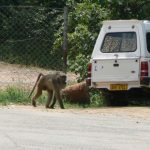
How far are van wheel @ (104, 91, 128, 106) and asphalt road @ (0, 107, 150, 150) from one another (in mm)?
2670

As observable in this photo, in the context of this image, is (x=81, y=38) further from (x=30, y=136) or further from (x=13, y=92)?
(x=30, y=136)

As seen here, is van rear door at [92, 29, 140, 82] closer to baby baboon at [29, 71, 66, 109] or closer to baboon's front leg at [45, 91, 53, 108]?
baby baboon at [29, 71, 66, 109]

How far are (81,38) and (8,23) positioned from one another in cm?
226

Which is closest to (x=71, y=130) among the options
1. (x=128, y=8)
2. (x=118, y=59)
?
(x=118, y=59)

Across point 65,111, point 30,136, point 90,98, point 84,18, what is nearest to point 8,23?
point 84,18

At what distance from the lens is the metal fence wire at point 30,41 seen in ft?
68.7

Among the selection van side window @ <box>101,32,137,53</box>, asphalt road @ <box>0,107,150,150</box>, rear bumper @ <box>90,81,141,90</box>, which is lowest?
asphalt road @ <box>0,107,150,150</box>

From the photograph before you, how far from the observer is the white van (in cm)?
1791

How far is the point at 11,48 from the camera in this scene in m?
21.6

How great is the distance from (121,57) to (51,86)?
1909mm

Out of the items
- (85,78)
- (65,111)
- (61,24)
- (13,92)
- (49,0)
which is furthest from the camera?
(49,0)

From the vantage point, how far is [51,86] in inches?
720

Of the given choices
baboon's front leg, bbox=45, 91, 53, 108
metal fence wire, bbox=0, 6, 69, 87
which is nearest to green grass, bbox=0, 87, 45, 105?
baboon's front leg, bbox=45, 91, 53, 108

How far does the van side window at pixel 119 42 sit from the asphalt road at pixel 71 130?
2.72m
